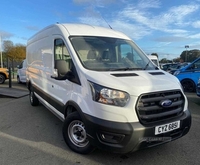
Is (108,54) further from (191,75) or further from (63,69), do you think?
(191,75)

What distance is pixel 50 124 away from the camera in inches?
196

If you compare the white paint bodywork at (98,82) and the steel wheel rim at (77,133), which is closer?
the white paint bodywork at (98,82)

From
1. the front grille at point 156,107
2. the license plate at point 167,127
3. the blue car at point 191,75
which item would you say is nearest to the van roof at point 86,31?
the front grille at point 156,107

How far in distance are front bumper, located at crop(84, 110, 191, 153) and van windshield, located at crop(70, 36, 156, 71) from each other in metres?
0.98

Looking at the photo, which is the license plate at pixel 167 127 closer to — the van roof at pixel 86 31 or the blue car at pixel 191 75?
the van roof at pixel 86 31

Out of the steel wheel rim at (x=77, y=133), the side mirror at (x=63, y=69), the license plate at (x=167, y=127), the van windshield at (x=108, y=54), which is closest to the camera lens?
the license plate at (x=167, y=127)

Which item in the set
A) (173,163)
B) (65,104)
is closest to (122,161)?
(173,163)

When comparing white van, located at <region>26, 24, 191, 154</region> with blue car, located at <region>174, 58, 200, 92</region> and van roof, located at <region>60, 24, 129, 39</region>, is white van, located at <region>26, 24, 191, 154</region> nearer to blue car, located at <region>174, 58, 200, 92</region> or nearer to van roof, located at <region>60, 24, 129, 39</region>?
van roof, located at <region>60, 24, 129, 39</region>

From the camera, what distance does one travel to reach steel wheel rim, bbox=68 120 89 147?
10.9 ft

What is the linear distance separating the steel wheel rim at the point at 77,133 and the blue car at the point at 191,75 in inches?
314

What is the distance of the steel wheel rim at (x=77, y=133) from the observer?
3.31 meters

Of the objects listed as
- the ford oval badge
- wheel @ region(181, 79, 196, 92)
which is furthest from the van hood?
wheel @ region(181, 79, 196, 92)

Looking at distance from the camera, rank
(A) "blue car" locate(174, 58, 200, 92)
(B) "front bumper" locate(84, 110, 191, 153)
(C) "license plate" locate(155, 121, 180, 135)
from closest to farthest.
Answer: (B) "front bumper" locate(84, 110, 191, 153)
(C) "license plate" locate(155, 121, 180, 135)
(A) "blue car" locate(174, 58, 200, 92)

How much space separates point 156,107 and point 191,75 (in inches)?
313
